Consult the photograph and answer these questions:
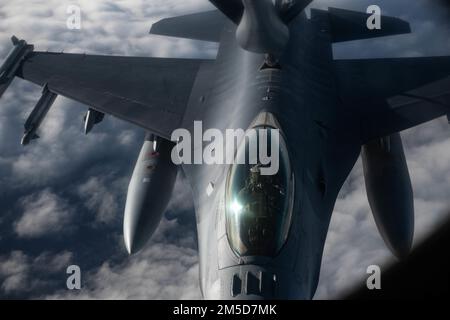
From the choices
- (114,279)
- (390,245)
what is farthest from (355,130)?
(114,279)

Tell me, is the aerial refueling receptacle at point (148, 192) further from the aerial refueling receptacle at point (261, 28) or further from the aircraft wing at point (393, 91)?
the aircraft wing at point (393, 91)

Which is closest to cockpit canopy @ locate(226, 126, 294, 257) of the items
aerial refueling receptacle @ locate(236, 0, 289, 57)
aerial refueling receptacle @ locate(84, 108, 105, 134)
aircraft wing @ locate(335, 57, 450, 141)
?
aerial refueling receptacle @ locate(236, 0, 289, 57)

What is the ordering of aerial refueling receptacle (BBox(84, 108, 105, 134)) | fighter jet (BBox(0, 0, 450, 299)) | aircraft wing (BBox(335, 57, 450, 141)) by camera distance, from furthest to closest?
aerial refueling receptacle (BBox(84, 108, 105, 134)), aircraft wing (BBox(335, 57, 450, 141)), fighter jet (BBox(0, 0, 450, 299))

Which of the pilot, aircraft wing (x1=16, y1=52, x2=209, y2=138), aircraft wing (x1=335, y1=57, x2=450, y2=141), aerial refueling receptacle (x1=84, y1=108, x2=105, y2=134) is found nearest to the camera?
the pilot

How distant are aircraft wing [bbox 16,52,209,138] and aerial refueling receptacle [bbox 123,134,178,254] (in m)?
1.17

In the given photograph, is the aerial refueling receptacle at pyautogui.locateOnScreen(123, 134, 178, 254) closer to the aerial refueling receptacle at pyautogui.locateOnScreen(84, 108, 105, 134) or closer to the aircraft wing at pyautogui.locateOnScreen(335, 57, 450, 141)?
the aerial refueling receptacle at pyautogui.locateOnScreen(84, 108, 105, 134)

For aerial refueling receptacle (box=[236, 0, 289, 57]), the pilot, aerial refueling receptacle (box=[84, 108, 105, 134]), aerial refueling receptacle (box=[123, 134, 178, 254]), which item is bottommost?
the pilot

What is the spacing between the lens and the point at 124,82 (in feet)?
38.7

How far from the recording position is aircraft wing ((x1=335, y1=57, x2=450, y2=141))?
10000mm

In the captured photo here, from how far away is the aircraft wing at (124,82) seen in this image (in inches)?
417

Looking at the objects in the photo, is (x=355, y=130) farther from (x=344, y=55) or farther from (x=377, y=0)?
(x=377, y=0)

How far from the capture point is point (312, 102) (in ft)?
32.2

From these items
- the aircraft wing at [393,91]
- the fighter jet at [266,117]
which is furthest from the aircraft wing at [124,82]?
the aircraft wing at [393,91]

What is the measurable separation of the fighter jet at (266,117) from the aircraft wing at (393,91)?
0.12 ft
